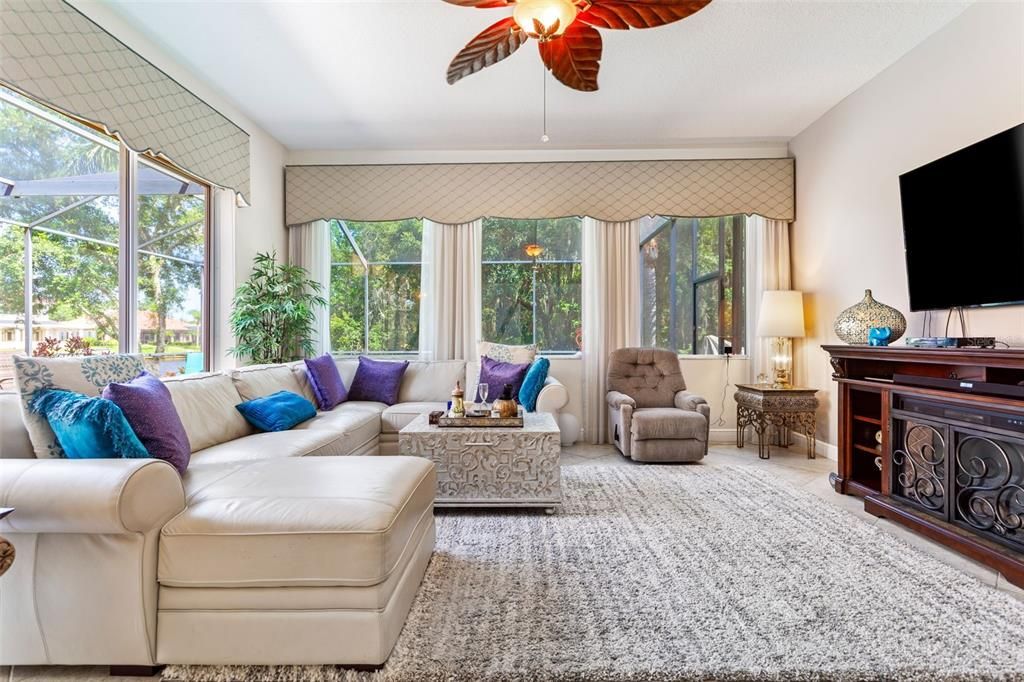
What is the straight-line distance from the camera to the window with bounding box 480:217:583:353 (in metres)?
4.93

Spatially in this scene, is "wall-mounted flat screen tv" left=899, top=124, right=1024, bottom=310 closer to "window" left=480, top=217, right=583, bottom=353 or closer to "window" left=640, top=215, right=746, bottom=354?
"window" left=640, top=215, right=746, bottom=354

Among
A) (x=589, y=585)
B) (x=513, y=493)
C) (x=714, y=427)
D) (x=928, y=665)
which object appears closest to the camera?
(x=928, y=665)

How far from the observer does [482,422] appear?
9.45 feet

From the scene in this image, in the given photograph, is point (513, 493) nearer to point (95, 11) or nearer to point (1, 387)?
point (1, 387)

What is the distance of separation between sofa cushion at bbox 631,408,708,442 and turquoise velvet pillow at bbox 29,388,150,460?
10.3 ft

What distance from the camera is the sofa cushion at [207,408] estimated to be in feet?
8.11

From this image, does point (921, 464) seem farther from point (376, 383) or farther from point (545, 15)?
point (376, 383)

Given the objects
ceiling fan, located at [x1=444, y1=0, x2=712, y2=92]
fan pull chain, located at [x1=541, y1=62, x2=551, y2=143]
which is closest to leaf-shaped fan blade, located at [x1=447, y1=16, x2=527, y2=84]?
ceiling fan, located at [x1=444, y1=0, x2=712, y2=92]

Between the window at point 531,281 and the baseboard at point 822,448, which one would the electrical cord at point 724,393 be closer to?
the baseboard at point 822,448

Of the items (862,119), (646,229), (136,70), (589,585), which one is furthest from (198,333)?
(862,119)

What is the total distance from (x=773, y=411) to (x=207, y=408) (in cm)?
398

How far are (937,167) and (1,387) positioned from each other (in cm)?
484

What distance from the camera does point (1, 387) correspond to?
7.46ft

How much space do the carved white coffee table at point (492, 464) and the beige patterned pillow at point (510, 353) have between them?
4.85 feet
